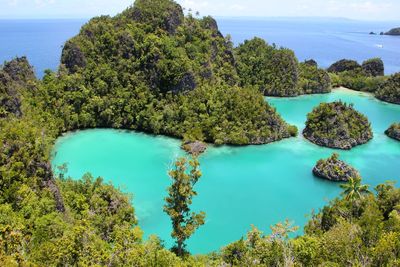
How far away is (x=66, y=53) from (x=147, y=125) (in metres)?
16.5

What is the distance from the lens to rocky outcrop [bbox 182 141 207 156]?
4549cm

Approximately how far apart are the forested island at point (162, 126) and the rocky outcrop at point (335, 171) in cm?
742

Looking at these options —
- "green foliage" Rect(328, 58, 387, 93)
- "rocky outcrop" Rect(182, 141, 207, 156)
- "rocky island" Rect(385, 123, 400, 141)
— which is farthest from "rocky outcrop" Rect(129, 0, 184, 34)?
"green foliage" Rect(328, 58, 387, 93)

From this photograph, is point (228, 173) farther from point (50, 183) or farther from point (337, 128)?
point (50, 183)

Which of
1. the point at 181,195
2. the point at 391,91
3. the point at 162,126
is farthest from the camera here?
the point at 391,91

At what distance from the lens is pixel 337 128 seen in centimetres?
4953

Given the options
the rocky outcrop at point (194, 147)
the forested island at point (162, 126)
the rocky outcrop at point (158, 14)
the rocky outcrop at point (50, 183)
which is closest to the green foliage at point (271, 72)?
the forested island at point (162, 126)

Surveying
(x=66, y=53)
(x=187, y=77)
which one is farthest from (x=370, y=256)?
(x=66, y=53)

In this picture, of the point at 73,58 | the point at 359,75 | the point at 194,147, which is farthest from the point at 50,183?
the point at 359,75

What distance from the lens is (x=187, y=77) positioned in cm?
5600

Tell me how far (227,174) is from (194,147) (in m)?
6.44

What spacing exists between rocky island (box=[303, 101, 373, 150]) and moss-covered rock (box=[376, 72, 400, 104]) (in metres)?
24.2

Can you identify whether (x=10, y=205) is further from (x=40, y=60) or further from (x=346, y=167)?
(x=40, y=60)

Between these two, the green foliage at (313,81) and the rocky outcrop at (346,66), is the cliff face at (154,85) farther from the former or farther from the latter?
the rocky outcrop at (346,66)
